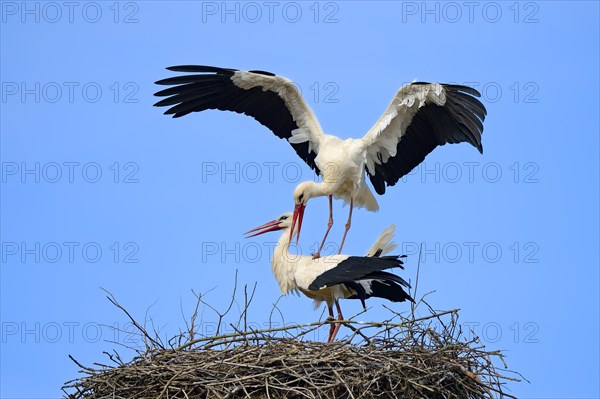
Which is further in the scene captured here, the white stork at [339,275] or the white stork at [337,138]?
the white stork at [337,138]

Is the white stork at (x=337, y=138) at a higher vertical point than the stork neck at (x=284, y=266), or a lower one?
higher

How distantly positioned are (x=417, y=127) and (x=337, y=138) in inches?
25.9

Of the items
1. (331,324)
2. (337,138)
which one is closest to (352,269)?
(331,324)

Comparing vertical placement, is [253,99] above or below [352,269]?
above

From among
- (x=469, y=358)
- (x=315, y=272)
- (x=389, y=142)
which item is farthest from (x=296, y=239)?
(x=469, y=358)

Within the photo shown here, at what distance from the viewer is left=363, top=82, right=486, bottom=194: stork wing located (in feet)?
29.1

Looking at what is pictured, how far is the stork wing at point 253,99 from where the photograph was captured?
9.41 m

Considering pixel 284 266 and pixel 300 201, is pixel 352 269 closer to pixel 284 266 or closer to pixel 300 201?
pixel 284 266

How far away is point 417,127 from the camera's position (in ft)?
30.6

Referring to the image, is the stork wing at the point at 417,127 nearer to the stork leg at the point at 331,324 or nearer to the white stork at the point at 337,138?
the white stork at the point at 337,138

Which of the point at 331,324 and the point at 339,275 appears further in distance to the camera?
the point at 331,324

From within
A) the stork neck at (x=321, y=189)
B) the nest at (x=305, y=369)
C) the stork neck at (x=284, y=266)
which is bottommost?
the nest at (x=305, y=369)

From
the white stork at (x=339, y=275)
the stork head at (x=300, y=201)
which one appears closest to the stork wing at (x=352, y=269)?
the white stork at (x=339, y=275)

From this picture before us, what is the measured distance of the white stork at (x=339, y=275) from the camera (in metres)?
7.73
